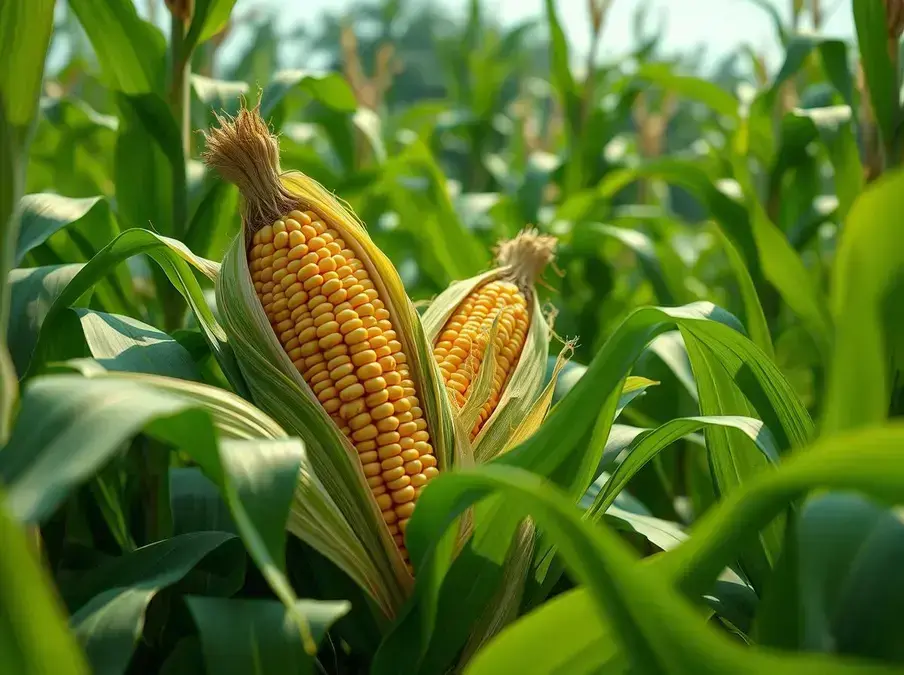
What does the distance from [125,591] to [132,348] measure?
0.32 meters

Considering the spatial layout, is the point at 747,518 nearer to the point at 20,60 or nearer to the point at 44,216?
the point at 20,60

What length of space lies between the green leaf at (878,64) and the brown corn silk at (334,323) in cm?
105

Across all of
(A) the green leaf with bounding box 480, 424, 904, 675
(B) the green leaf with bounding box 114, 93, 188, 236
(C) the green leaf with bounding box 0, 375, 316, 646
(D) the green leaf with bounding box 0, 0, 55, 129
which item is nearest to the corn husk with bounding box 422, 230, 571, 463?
(A) the green leaf with bounding box 480, 424, 904, 675

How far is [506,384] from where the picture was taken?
119cm

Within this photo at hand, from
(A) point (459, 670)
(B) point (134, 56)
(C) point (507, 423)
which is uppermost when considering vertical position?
(B) point (134, 56)

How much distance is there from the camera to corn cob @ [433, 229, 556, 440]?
45.4 inches

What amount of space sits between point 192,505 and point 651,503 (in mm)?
1051

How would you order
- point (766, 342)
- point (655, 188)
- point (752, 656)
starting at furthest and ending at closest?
point (655, 188), point (766, 342), point (752, 656)

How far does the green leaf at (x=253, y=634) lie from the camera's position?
77 cm

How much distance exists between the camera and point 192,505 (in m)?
1.16

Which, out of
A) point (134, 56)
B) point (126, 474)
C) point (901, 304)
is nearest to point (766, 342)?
point (901, 304)

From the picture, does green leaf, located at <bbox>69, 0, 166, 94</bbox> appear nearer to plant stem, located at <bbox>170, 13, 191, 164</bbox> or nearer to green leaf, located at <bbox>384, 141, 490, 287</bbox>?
plant stem, located at <bbox>170, 13, 191, 164</bbox>

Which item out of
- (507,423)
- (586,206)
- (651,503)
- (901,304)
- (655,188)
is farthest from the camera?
(655,188)

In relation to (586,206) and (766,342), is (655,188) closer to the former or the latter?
(586,206)
